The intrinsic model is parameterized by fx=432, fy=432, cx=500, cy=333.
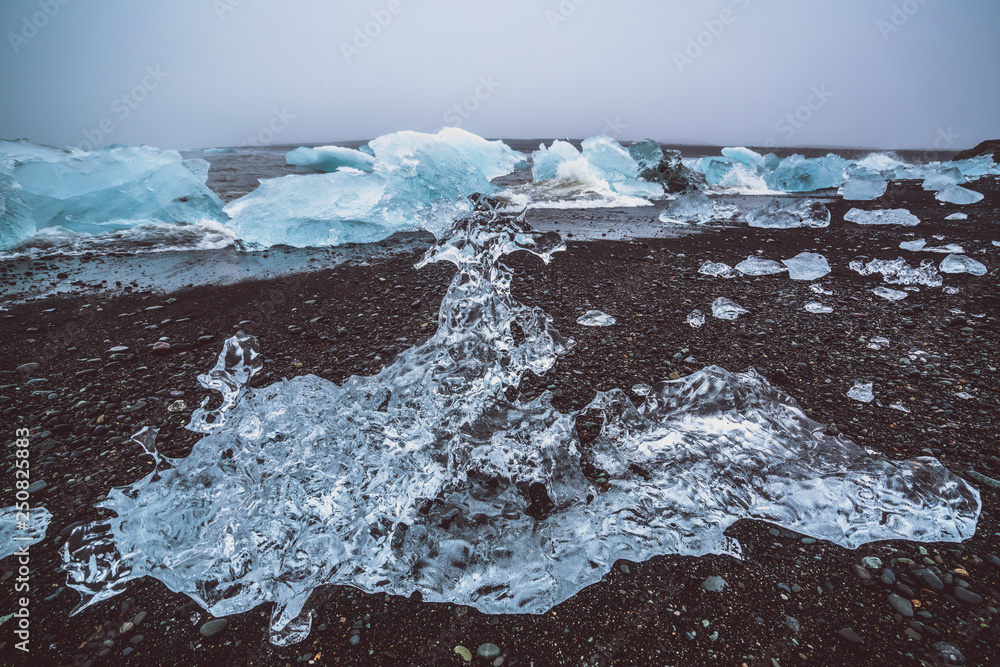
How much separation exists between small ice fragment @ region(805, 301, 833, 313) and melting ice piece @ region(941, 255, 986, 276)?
6.50 feet

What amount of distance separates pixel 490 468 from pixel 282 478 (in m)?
0.93

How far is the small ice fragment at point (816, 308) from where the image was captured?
3.65 m

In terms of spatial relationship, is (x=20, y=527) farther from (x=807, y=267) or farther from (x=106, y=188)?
(x=106, y=188)

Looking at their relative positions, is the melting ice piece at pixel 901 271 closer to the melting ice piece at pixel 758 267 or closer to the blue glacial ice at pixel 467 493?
the melting ice piece at pixel 758 267

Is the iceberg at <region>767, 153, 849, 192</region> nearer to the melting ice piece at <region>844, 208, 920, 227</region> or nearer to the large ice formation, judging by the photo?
→ the melting ice piece at <region>844, 208, 920, 227</region>

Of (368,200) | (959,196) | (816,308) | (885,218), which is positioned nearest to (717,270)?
(816,308)

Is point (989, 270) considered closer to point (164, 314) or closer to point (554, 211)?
point (554, 211)

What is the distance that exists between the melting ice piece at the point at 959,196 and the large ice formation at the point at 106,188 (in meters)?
13.4

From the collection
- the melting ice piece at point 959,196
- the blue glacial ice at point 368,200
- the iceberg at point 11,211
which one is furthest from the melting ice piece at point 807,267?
the iceberg at point 11,211

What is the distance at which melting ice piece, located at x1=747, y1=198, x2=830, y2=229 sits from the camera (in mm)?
6867

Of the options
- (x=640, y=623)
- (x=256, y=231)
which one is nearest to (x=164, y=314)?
(x=256, y=231)

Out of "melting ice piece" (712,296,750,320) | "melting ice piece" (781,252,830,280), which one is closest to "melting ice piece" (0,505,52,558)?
"melting ice piece" (712,296,750,320)

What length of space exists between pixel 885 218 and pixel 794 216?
1.48 metres

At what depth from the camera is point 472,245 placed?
10.0 ft
